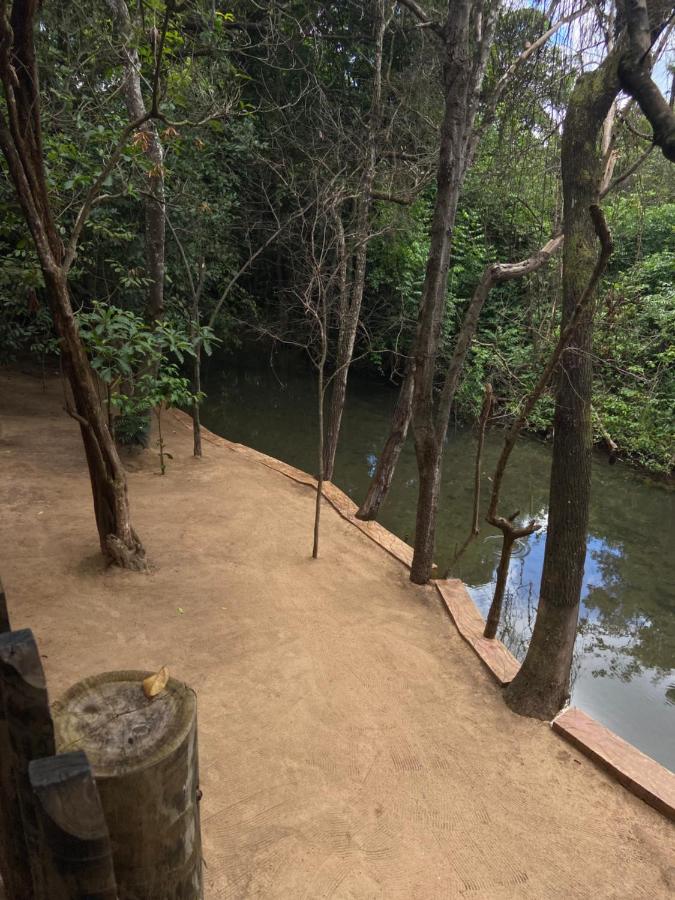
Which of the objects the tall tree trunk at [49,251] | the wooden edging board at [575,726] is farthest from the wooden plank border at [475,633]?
the tall tree trunk at [49,251]

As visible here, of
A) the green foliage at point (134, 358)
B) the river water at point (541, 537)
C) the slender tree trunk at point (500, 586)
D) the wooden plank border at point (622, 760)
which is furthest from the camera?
the river water at point (541, 537)

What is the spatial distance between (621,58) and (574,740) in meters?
4.14

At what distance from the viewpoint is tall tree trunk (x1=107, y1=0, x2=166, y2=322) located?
20.1ft

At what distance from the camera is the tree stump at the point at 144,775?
114 centimetres

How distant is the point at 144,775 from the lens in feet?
3.73

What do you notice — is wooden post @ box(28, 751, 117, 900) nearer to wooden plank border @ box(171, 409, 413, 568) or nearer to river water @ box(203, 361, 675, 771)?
river water @ box(203, 361, 675, 771)

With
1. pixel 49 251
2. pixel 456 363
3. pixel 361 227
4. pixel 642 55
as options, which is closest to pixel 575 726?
pixel 456 363

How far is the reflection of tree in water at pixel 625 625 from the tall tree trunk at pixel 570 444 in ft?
8.91

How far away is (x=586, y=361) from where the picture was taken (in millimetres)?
3873

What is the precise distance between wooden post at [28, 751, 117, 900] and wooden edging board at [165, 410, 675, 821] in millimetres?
3504

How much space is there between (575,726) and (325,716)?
1.70m

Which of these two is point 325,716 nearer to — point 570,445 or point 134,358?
point 570,445

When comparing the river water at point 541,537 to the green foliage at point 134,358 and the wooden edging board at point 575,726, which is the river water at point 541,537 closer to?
the wooden edging board at point 575,726

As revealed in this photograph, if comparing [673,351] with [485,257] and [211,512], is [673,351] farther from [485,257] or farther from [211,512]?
[211,512]
